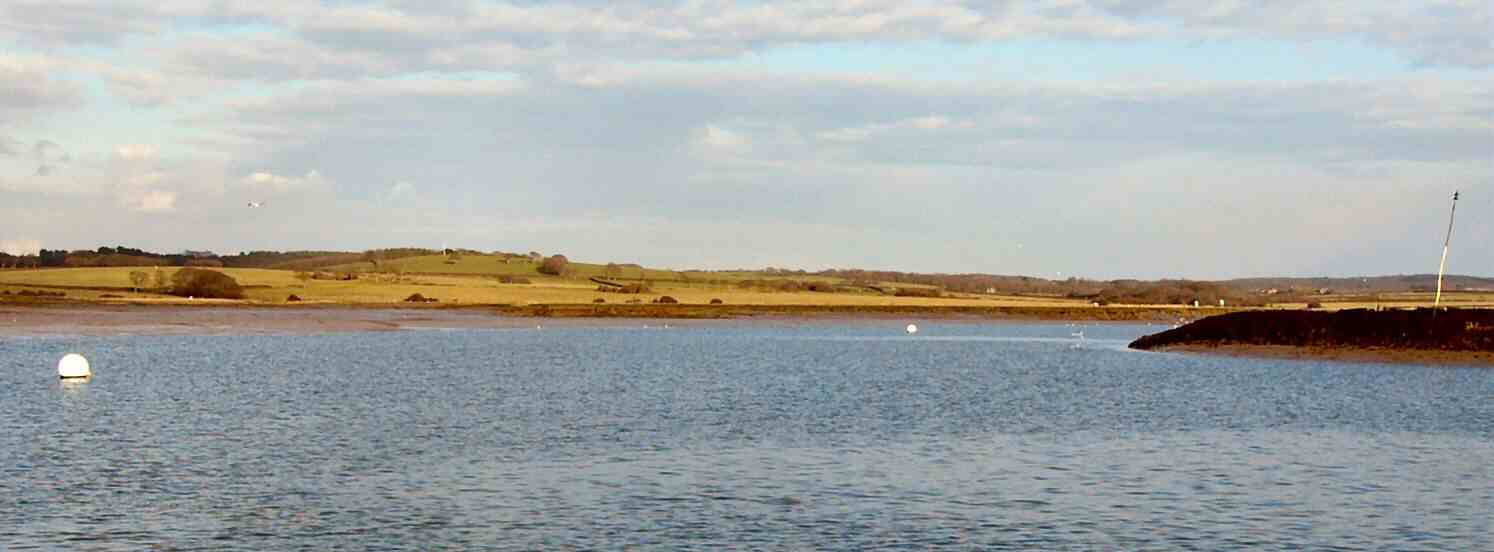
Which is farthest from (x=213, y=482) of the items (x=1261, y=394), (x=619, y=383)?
(x=1261, y=394)

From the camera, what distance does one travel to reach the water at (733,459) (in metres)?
24.0

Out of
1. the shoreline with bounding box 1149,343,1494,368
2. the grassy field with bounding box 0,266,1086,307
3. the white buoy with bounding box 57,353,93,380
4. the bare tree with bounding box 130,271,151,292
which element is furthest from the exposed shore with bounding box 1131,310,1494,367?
the bare tree with bounding box 130,271,151,292

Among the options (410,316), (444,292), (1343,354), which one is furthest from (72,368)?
(444,292)

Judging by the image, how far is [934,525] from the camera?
2470 centimetres

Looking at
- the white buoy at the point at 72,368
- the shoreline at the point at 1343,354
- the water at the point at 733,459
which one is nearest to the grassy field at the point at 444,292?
the shoreline at the point at 1343,354

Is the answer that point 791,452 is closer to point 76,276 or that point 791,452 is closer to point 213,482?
point 213,482

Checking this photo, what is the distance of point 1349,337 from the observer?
263 feet

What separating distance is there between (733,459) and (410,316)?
105 metres

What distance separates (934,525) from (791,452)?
1021cm

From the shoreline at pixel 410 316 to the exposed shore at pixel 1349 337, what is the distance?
53534 mm

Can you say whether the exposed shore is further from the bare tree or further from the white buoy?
the bare tree

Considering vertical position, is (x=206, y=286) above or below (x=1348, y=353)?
above

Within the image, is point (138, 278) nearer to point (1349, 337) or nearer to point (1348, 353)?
point (1349, 337)

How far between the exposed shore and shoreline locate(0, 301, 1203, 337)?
53534 millimetres
